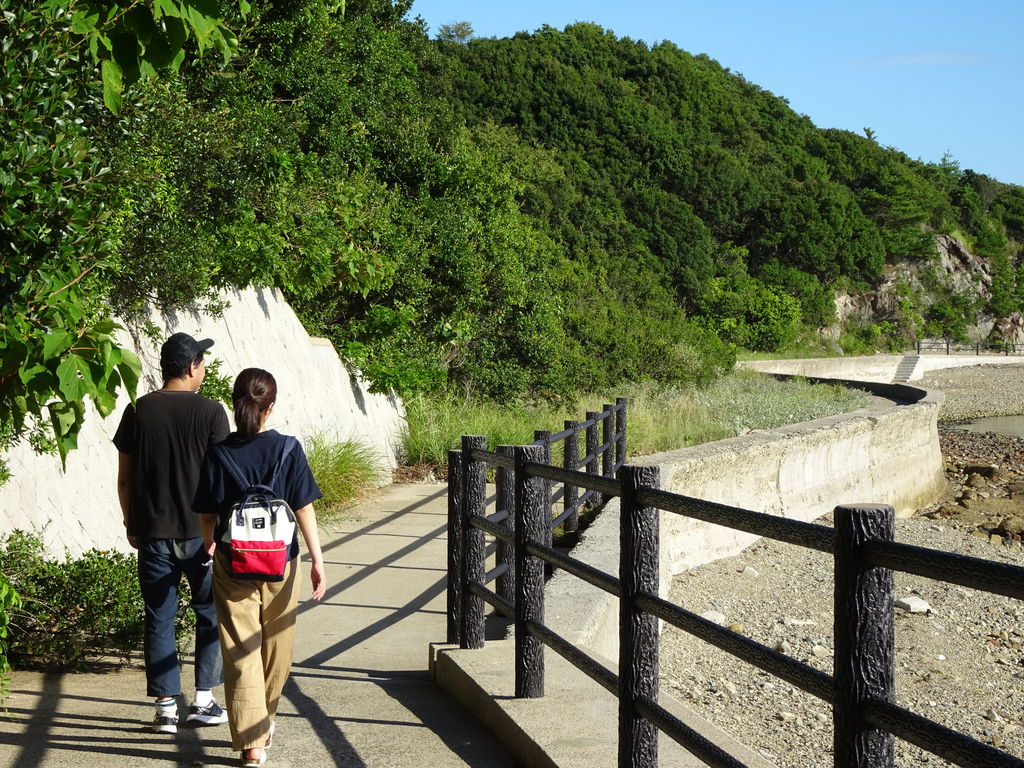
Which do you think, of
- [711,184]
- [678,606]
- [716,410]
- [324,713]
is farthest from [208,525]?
[711,184]

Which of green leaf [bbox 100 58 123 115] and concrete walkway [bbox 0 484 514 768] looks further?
concrete walkway [bbox 0 484 514 768]

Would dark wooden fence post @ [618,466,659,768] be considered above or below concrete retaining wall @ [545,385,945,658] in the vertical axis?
above

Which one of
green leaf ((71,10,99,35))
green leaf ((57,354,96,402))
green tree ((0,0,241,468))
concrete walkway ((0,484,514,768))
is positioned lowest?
concrete walkway ((0,484,514,768))

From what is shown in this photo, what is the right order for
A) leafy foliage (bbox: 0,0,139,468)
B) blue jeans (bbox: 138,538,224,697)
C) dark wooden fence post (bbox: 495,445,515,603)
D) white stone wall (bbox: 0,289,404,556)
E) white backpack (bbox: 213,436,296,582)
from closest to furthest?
1. leafy foliage (bbox: 0,0,139,468)
2. white backpack (bbox: 213,436,296,582)
3. blue jeans (bbox: 138,538,224,697)
4. dark wooden fence post (bbox: 495,445,515,603)
5. white stone wall (bbox: 0,289,404,556)

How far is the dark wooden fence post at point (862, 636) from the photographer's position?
263 cm

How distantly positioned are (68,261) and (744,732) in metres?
5.02

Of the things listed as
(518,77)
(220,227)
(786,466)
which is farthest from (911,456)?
(518,77)

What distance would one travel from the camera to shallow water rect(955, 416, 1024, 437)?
131 feet

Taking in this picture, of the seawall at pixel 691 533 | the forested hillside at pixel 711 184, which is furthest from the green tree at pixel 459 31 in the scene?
the seawall at pixel 691 533

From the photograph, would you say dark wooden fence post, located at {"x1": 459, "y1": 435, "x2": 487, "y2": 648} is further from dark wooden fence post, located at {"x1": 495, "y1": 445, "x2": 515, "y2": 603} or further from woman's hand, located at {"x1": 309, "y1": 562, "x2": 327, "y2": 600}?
woman's hand, located at {"x1": 309, "y1": 562, "x2": 327, "y2": 600}

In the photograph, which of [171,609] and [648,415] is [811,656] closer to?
[171,609]

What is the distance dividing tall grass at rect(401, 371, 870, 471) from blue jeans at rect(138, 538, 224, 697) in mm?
8055

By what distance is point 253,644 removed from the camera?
14.6 feet

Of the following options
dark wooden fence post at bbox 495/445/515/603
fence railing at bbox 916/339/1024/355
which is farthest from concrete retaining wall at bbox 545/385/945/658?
fence railing at bbox 916/339/1024/355
